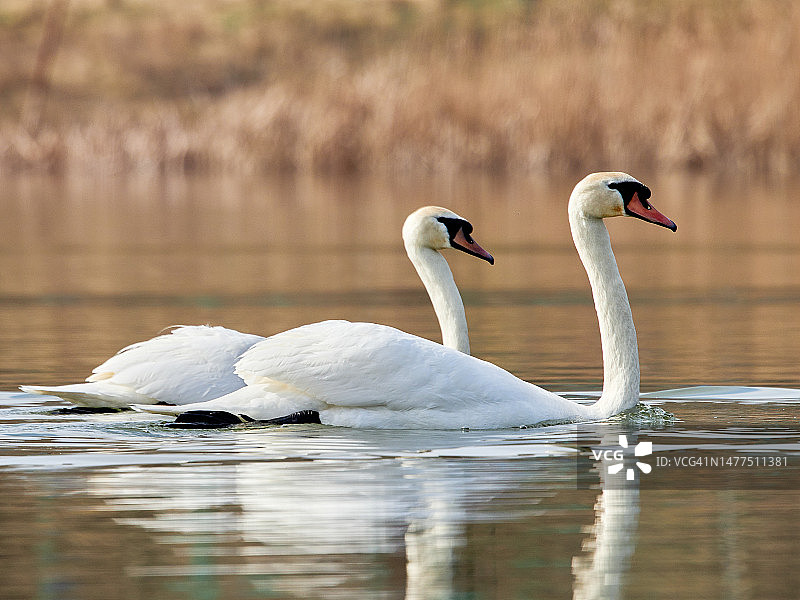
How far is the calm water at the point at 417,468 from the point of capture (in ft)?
14.6

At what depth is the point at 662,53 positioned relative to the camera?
77.3 ft

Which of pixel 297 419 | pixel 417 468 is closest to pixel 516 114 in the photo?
pixel 297 419

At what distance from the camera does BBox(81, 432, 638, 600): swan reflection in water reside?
4438mm

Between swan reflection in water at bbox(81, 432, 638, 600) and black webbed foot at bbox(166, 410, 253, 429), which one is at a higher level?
black webbed foot at bbox(166, 410, 253, 429)

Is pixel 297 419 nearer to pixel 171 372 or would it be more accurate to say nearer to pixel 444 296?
pixel 171 372

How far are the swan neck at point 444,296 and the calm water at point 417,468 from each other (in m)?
0.53

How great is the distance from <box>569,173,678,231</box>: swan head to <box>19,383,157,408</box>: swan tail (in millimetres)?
2094

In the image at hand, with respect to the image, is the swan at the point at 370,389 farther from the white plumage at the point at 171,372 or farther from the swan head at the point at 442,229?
the swan head at the point at 442,229

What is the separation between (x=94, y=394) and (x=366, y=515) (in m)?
2.52

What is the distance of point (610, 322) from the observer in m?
7.44

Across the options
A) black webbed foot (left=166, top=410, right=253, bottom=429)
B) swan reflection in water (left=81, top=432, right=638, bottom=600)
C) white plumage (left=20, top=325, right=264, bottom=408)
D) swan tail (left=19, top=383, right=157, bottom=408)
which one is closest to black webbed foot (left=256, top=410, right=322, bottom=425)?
black webbed foot (left=166, top=410, right=253, bottom=429)

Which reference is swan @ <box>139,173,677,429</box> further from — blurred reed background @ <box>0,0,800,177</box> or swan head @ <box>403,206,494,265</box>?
blurred reed background @ <box>0,0,800,177</box>

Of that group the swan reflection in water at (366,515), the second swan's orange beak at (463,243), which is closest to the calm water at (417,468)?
the swan reflection in water at (366,515)

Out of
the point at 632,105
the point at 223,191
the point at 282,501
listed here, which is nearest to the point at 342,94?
the point at 223,191
